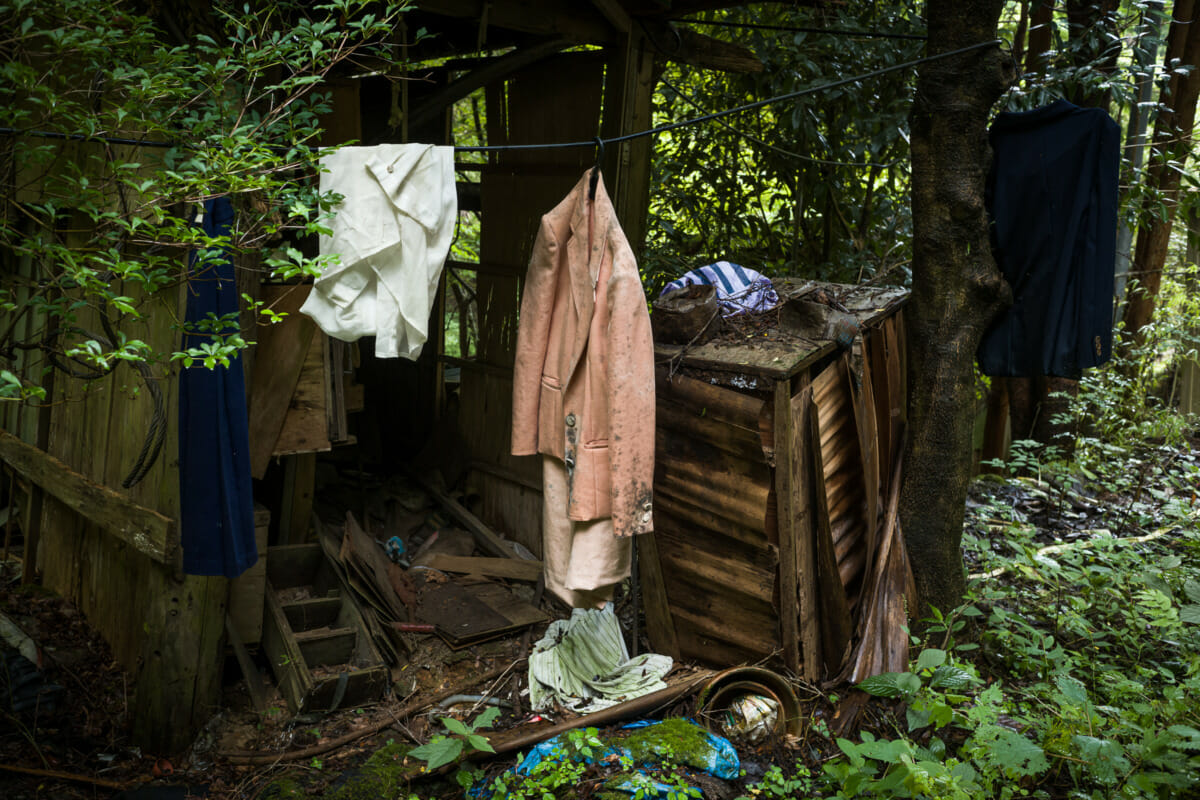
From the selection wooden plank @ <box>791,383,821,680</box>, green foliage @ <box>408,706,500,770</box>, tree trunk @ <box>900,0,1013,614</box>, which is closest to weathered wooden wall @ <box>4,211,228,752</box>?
green foliage @ <box>408,706,500,770</box>

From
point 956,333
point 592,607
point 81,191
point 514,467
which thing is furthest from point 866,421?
point 81,191

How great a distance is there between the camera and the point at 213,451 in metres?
3.41

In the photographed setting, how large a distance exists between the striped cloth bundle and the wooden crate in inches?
95.3

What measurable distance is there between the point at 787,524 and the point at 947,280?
1568mm

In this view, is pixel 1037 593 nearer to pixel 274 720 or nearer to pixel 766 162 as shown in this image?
pixel 766 162

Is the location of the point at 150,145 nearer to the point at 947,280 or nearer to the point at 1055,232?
the point at 947,280

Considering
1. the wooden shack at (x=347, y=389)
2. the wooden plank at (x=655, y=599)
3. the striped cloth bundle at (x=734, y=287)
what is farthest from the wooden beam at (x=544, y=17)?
the wooden plank at (x=655, y=599)

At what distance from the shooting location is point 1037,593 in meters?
5.16

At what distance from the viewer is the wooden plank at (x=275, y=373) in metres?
4.16

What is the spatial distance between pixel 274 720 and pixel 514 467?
8.02 ft

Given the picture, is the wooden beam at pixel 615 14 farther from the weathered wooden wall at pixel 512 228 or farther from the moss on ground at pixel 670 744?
the moss on ground at pixel 670 744

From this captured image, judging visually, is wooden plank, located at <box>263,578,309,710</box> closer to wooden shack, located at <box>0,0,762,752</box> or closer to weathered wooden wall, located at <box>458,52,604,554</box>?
wooden shack, located at <box>0,0,762,752</box>

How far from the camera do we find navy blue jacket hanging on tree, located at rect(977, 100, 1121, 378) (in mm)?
3980

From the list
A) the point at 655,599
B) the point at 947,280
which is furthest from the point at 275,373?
the point at 947,280
